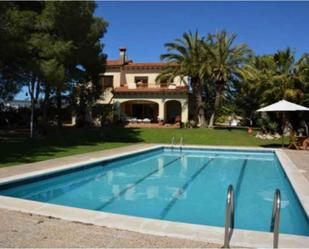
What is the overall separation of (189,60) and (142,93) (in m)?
6.52

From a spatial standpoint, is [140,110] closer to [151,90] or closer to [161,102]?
[161,102]

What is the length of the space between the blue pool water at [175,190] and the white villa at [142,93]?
19.6m

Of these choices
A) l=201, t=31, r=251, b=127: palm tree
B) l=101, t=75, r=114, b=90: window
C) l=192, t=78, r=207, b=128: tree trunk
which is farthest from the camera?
l=101, t=75, r=114, b=90: window

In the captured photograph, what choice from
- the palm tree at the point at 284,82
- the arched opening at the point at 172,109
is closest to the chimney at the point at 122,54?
the arched opening at the point at 172,109

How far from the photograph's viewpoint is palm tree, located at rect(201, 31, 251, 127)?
31641mm

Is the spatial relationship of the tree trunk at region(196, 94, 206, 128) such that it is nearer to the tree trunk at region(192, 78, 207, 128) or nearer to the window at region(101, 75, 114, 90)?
the tree trunk at region(192, 78, 207, 128)

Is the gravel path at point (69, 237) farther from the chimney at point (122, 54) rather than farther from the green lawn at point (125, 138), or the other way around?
the chimney at point (122, 54)

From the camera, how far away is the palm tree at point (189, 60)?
32.4m

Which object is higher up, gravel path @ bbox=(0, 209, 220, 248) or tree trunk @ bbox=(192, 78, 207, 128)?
tree trunk @ bbox=(192, 78, 207, 128)

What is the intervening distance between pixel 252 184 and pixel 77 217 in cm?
752

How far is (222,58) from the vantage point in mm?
31875

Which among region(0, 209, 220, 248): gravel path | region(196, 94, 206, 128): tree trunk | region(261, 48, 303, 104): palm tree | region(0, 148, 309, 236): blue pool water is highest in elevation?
region(261, 48, 303, 104): palm tree

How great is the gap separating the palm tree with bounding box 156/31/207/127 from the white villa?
2290mm

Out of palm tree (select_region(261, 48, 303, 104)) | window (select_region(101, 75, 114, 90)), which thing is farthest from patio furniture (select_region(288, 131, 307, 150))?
window (select_region(101, 75, 114, 90))
